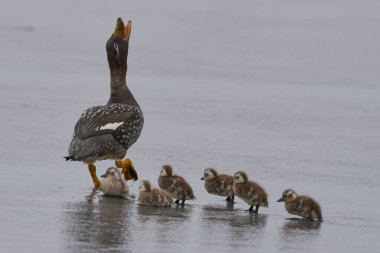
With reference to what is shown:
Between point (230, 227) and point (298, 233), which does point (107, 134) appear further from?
point (298, 233)

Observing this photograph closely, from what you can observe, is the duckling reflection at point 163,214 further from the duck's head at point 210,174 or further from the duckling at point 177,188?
the duck's head at point 210,174

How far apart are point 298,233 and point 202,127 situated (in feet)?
25.4

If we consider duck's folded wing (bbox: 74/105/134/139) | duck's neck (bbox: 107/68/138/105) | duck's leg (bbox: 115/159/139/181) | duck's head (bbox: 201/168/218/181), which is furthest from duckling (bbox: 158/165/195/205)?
duck's neck (bbox: 107/68/138/105)

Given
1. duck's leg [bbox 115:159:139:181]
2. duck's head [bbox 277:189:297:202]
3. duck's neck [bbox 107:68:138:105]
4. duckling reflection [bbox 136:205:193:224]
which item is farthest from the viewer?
duck's neck [bbox 107:68:138:105]

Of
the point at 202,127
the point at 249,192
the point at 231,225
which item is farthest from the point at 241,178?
the point at 202,127

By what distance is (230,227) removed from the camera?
352 inches

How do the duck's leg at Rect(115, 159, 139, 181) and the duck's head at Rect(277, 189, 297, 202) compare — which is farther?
the duck's leg at Rect(115, 159, 139, 181)

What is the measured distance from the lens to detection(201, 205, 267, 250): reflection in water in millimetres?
8281

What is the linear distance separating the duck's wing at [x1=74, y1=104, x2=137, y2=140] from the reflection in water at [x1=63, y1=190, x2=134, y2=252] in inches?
29.6

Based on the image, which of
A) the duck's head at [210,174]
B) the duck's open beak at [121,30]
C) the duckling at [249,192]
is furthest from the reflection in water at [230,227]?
the duck's open beak at [121,30]

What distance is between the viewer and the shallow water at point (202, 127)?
28.4 feet

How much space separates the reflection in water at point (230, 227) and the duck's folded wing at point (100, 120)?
55.7 inches

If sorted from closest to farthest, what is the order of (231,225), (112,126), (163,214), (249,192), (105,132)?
(231,225)
(163,214)
(249,192)
(105,132)
(112,126)

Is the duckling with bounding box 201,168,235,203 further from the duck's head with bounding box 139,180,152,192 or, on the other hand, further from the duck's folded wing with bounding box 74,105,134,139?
the duck's folded wing with bounding box 74,105,134,139
